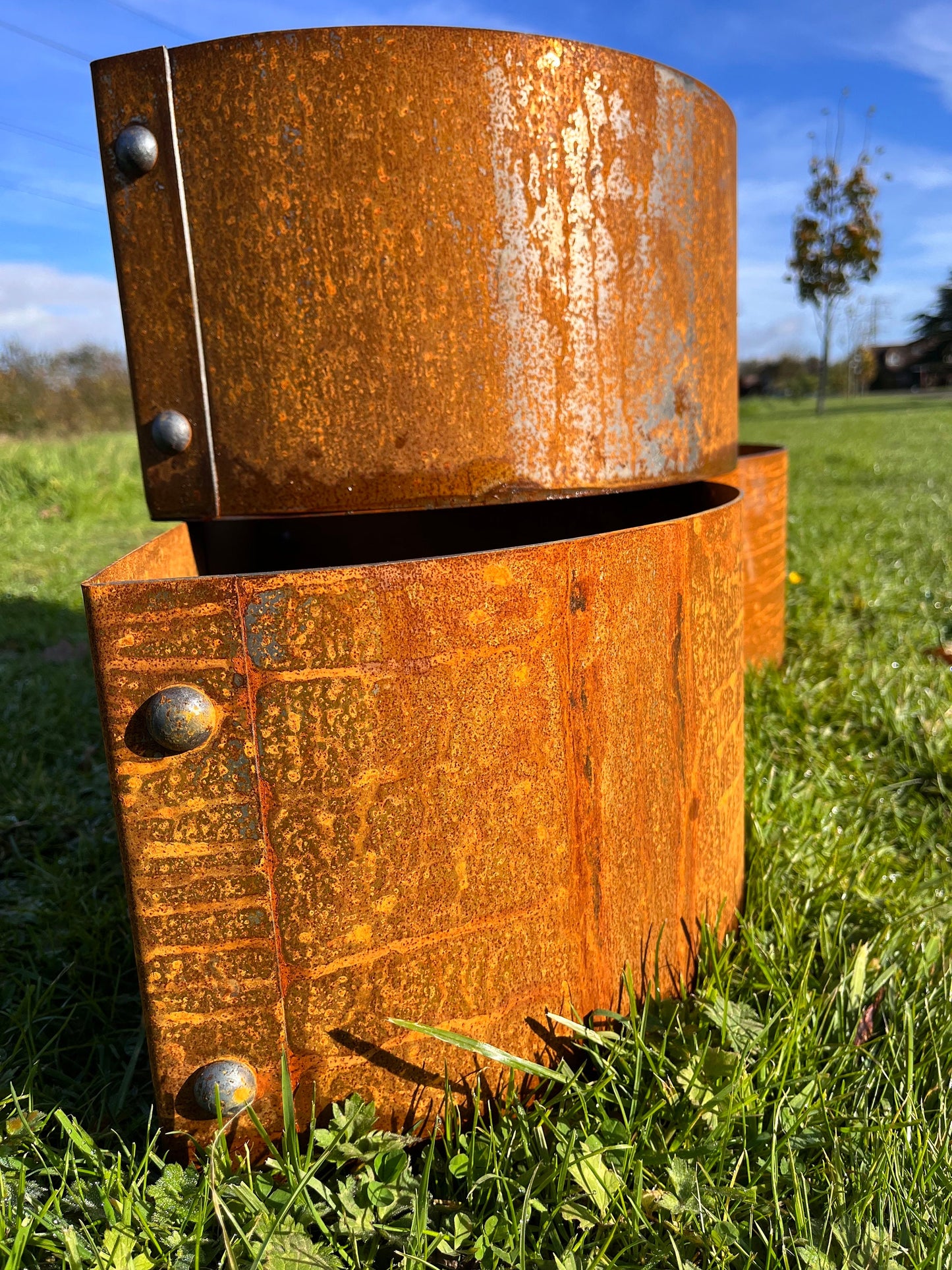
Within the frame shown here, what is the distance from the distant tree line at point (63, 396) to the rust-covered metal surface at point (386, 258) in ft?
39.2

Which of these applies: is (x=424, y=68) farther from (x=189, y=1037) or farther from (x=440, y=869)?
(x=189, y=1037)

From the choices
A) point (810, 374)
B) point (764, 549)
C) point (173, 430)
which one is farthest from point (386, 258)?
point (810, 374)

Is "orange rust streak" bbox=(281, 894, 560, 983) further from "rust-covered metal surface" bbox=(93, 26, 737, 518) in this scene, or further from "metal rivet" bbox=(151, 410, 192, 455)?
"metal rivet" bbox=(151, 410, 192, 455)

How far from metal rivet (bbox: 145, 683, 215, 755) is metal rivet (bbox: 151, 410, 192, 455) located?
50 centimetres

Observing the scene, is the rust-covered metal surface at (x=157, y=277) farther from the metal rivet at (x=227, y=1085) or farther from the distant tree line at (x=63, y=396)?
the distant tree line at (x=63, y=396)

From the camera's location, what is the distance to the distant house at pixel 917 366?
4009 centimetres

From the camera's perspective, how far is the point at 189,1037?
3.96ft

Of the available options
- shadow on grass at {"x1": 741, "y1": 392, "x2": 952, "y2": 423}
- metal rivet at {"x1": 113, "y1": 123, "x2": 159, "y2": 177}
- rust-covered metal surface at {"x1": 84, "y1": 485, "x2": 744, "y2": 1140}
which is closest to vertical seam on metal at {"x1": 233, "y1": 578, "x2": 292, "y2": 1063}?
rust-covered metal surface at {"x1": 84, "y1": 485, "x2": 744, "y2": 1140}

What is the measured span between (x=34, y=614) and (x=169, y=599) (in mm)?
4190

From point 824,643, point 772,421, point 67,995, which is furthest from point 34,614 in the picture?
point 772,421

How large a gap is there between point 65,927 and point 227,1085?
3.24 feet

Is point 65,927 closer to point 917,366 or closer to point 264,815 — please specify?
point 264,815

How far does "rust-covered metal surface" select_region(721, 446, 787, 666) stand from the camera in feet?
9.39

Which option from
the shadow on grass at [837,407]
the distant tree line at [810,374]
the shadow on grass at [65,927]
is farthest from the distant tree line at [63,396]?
the distant tree line at [810,374]
